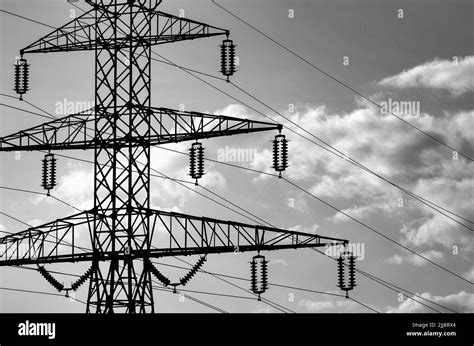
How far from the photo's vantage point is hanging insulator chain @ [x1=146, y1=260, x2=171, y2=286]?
42794 mm

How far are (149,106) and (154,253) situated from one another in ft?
22.5

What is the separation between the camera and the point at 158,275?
144 feet

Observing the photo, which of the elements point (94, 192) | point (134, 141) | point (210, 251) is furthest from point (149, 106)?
point (210, 251)

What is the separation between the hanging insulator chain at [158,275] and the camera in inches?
1685

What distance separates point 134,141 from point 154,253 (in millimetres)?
5157

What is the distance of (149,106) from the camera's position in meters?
43.2
